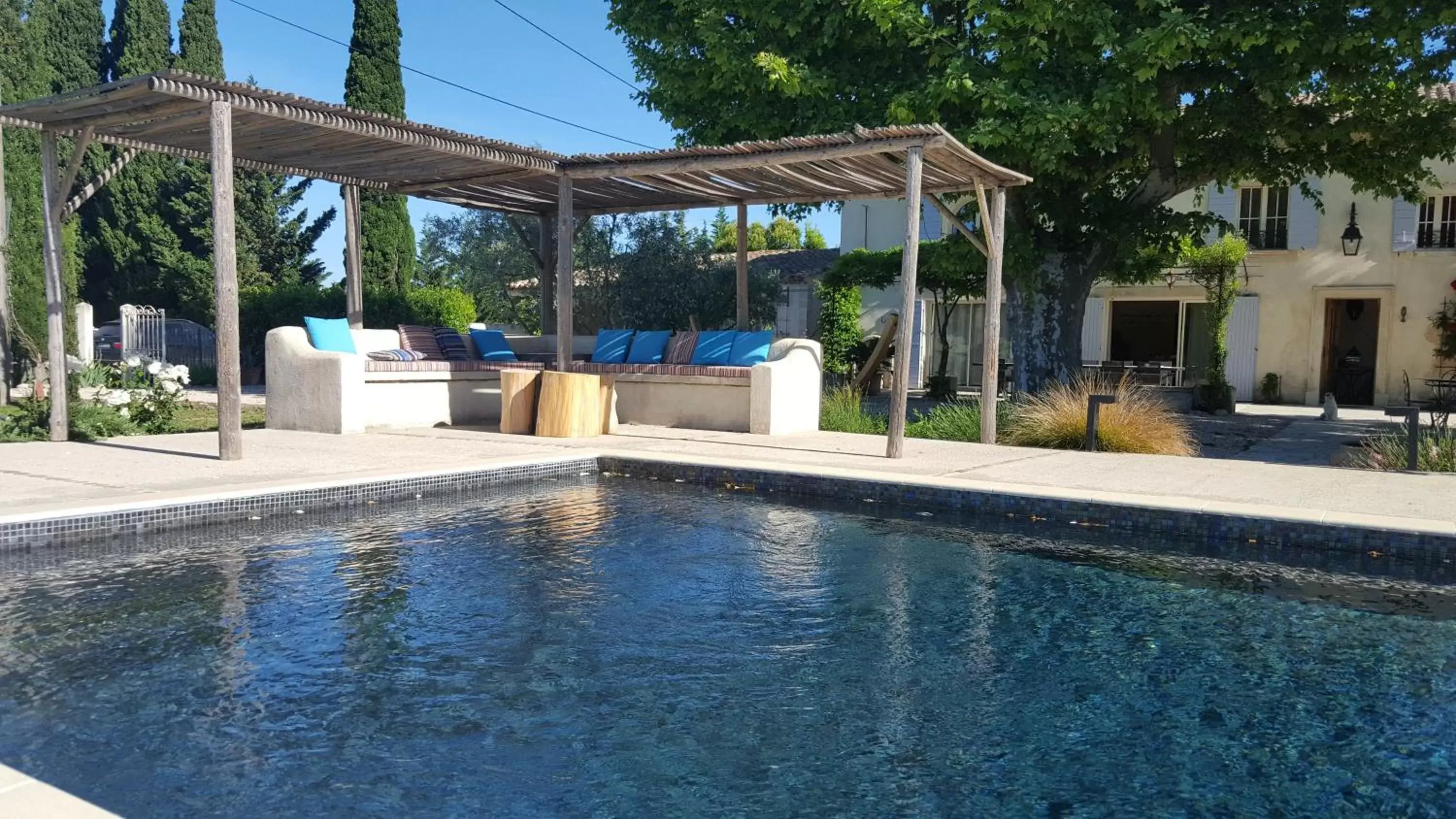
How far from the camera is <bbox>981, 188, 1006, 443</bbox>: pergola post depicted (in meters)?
9.38

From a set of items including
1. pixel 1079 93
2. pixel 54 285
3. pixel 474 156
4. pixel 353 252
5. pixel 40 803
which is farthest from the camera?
pixel 353 252

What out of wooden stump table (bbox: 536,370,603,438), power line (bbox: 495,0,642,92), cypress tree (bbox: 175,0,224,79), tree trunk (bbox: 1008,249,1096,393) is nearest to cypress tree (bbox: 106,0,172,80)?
cypress tree (bbox: 175,0,224,79)

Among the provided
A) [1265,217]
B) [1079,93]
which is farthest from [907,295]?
[1265,217]

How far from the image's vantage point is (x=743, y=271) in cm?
1257

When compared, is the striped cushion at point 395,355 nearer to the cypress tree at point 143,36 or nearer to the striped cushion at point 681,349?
the striped cushion at point 681,349

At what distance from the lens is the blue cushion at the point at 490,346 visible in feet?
39.1

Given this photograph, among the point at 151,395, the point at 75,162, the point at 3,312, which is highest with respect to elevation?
the point at 75,162

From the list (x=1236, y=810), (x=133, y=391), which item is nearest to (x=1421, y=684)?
(x=1236, y=810)

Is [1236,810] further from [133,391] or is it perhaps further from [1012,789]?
[133,391]

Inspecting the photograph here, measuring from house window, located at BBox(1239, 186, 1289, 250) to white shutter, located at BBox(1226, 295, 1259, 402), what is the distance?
42.2 inches

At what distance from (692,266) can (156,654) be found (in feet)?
49.1

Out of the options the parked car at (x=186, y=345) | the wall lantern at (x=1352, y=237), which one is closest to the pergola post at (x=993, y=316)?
the wall lantern at (x=1352, y=237)

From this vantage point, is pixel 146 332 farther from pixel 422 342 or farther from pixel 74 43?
pixel 74 43

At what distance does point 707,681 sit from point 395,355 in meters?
7.96
